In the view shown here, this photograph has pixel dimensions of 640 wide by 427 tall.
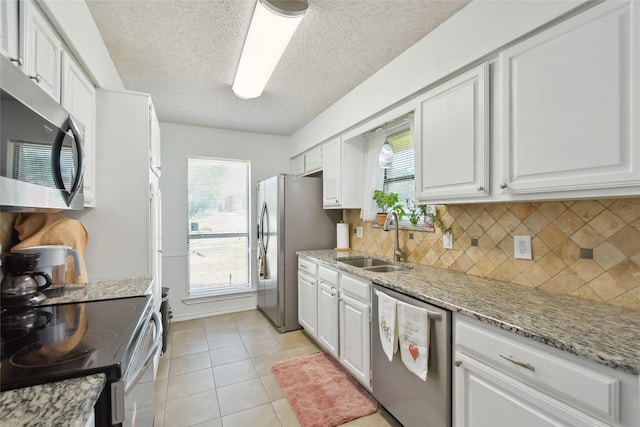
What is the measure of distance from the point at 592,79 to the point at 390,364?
170 centimetres

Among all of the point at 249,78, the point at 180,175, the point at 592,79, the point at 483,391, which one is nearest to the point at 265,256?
the point at 180,175

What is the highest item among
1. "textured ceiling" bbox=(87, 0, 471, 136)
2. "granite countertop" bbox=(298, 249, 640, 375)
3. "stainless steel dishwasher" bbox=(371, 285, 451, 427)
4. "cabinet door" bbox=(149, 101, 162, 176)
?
"textured ceiling" bbox=(87, 0, 471, 136)

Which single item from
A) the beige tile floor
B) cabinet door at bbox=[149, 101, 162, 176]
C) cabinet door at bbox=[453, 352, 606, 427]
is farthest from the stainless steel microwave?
cabinet door at bbox=[453, 352, 606, 427]

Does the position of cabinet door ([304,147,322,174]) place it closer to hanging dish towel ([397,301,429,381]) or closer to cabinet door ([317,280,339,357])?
cabinet door ([317,280,339,357])

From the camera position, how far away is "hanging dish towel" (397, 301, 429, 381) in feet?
4.78

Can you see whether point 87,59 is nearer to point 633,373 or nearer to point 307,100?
point 307,100

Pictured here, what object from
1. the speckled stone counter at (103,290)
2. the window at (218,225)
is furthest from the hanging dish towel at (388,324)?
the window at (218,225)

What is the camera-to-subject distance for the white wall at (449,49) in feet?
4.38

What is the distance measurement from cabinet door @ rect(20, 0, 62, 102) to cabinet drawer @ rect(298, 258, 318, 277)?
85.2 inches

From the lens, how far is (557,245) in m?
1.47

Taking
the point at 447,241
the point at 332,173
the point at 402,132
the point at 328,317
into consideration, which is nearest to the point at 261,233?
the point at 332,173

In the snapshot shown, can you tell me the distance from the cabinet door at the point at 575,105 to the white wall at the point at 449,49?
0.10m

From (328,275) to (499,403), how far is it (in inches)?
60.2

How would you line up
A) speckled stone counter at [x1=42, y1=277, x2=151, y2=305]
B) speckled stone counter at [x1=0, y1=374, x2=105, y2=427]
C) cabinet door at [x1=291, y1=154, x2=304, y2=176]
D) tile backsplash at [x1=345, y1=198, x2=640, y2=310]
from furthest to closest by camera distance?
cabinet door at [x1=291, y1=154, x2=304, y2=176] → speckled stone counter at [x1=42, y1=277, x2=151, y2=305] → tile backsplash at [x1=345, y1=198, x2=640, y2=310] → speckled stone counter at [x1=0, y1=374, x2=105, y2=427]
